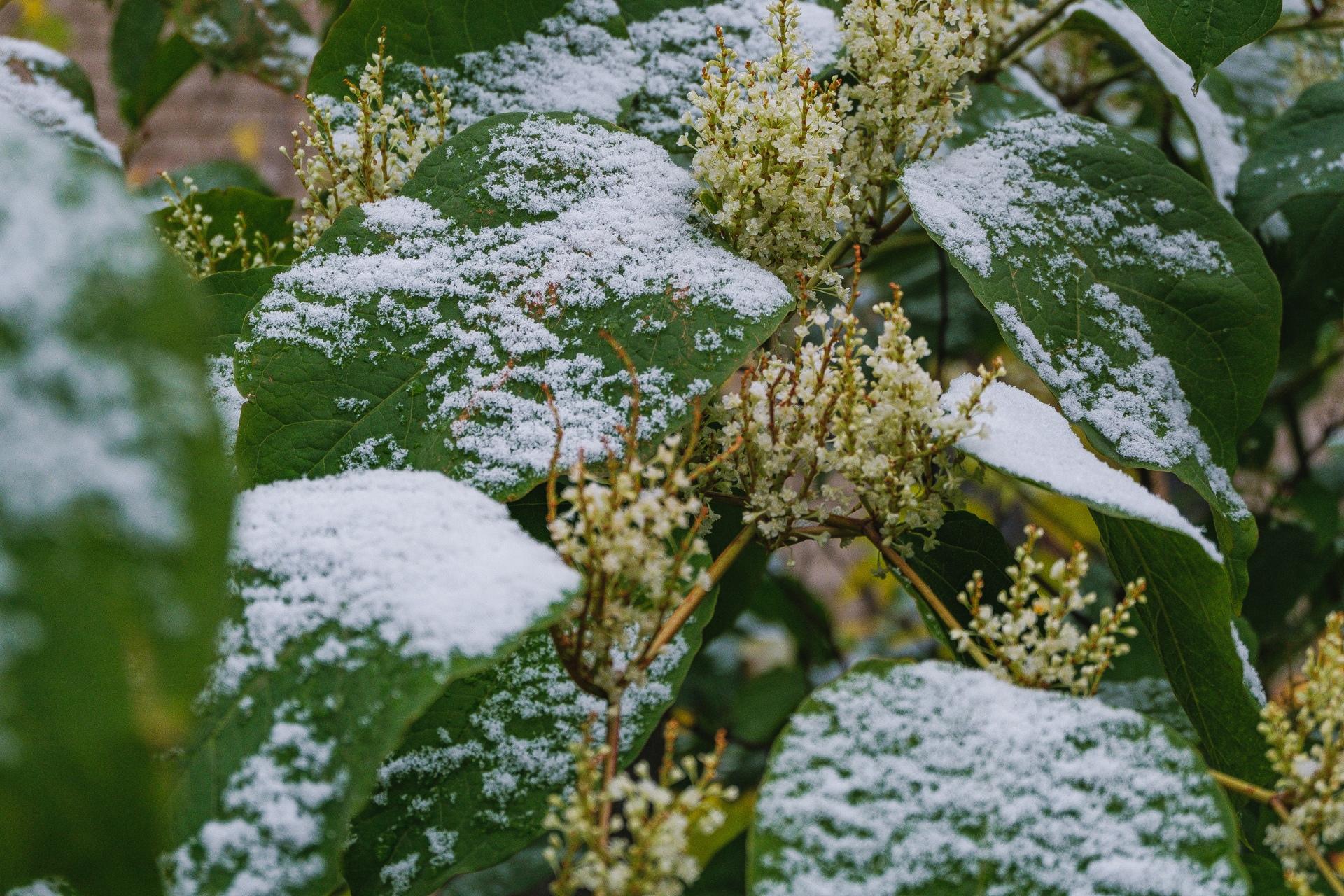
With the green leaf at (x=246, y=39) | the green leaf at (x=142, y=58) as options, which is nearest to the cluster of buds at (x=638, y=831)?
the green leaf at (x=246, y=39)

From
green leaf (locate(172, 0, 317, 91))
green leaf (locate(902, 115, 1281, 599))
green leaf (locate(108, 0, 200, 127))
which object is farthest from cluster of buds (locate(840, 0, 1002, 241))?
green leaf (locate(108, 0, 200, 127))

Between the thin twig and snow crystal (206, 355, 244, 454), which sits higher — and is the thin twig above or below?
above

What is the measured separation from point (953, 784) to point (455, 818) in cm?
22

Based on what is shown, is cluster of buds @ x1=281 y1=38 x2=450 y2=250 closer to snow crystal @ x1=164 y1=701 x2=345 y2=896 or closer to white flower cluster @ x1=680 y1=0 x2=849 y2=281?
white flower cluster @ x1=680 y1=0 x2=849 y2=281

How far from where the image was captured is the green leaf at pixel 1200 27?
59cm

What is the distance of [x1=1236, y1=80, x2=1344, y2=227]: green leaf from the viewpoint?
2.54ft

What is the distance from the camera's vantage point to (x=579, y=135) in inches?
25.8

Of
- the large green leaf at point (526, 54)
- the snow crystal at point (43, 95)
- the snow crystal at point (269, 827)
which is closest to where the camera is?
the snow crystal at point (269, 827)

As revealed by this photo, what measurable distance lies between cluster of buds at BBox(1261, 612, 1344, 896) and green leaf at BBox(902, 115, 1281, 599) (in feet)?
0.47

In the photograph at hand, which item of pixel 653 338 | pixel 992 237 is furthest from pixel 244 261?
pixel 992 237

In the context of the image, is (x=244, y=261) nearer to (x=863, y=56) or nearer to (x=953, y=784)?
Answer: (x=863, y=56)

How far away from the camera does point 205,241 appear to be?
0.76m

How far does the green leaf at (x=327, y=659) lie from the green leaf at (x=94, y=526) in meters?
0.08

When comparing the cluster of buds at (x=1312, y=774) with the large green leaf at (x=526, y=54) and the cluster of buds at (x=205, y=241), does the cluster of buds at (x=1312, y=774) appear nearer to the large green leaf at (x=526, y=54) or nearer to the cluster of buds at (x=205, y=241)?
the large green leaf at (x=526, y=54)
